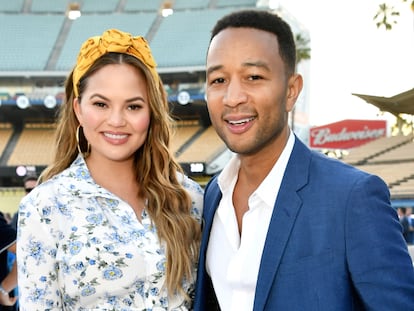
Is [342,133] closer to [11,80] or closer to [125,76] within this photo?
[11,80]

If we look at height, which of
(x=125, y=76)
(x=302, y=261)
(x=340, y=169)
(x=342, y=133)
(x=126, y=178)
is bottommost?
(x=302, y=261)

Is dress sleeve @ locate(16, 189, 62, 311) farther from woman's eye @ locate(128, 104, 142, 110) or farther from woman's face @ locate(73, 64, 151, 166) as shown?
woman's eye @ locate(128, 104, 142, 110)

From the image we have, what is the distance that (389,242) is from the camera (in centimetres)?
163

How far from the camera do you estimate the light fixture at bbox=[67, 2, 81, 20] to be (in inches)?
1426

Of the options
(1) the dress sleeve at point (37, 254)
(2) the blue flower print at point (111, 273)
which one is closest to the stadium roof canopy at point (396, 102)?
(2) the blue flower print at point (111, 273)

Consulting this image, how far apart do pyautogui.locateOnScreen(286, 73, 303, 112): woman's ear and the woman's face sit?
27.0 inches

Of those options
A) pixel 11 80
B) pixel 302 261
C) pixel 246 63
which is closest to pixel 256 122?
pixel 246 63

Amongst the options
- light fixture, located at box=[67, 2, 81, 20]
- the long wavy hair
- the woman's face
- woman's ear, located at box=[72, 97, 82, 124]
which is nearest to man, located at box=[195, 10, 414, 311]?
the long wavy hair

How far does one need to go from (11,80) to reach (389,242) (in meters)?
35.7

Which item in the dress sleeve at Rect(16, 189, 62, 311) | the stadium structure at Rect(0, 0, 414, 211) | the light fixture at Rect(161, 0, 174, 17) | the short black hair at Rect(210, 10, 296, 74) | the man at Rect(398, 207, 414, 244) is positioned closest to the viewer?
the short black hair at Rect(210, 10, 296, 74)

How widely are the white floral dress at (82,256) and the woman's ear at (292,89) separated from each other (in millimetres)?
808

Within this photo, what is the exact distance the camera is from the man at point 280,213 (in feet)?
5.39

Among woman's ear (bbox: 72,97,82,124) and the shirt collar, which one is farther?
woman's ear (bbox: 72,97,82,124)

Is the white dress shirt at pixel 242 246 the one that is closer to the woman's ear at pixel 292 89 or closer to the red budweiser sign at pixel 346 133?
the woman's ear at pixel 292 89
